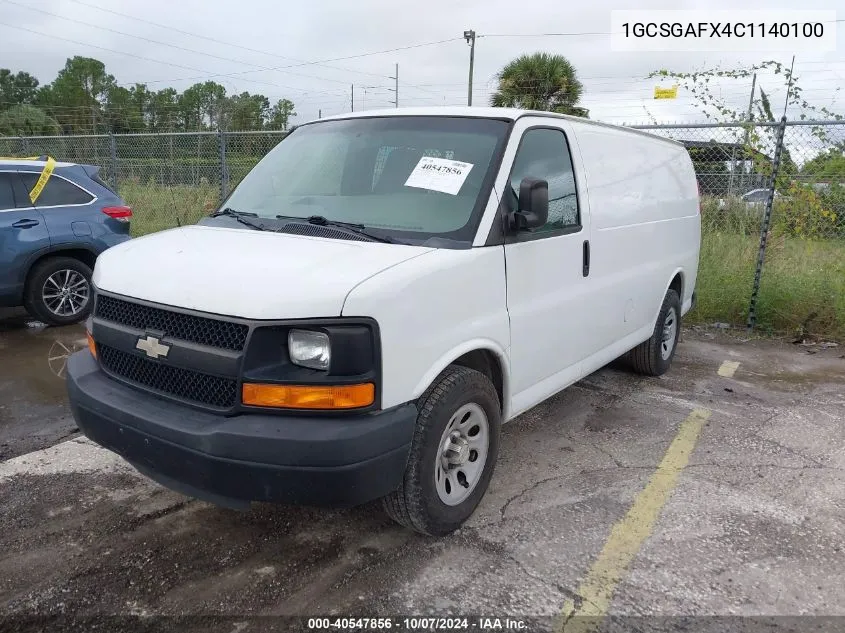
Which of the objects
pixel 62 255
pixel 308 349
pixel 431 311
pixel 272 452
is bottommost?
pixel 272 452

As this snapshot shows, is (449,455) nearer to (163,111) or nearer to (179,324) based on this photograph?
(179,324)

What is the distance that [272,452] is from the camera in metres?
2.41

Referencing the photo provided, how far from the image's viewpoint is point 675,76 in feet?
28.2

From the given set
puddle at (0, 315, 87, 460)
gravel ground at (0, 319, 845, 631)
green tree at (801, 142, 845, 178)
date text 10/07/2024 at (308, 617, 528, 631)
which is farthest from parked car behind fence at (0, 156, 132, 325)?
green tree at (801, 142, 845, 178)

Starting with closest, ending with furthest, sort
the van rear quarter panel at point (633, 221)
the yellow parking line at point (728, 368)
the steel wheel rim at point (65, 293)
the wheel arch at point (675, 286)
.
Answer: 1. the van rear quarter panel at point (633, 221)
2. the wheel arch at point (675, 286)
3. the yellow parking line at point (728, 368)
4. the steel wheel rim at point (65, 293)

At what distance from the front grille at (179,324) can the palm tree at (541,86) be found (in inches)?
706

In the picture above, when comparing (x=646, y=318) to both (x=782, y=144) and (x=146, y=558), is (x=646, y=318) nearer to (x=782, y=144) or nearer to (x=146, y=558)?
(x=782, y=144)

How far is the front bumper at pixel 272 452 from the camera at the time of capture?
2.41m

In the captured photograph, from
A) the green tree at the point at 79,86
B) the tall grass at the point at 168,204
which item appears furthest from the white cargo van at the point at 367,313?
the green tree at the point at 79,86

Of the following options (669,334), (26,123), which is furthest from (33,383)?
(26,123)

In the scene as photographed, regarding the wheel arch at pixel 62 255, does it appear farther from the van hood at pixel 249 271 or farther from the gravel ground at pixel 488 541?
the van hood at pixel 249 271

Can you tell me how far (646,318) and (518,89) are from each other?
16.3 metres

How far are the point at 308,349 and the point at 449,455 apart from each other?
3.17 feet

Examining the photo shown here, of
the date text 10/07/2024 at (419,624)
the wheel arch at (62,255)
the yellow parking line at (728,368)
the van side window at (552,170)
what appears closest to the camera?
the date text 10/07/2024 at (419,624)
